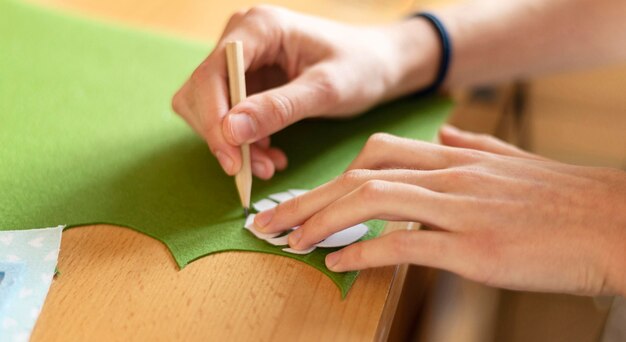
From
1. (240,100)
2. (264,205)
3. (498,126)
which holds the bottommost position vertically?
(498,126)

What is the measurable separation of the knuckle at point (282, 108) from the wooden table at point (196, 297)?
0.17 m

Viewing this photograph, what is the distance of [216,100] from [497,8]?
53 cm

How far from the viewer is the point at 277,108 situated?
69 cm

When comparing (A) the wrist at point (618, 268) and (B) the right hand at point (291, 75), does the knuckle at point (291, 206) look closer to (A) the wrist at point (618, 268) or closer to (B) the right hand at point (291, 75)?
(B) the right hand at point (291, 75)

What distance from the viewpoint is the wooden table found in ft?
1.74

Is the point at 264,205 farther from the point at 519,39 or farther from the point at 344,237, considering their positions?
the point at 519,39

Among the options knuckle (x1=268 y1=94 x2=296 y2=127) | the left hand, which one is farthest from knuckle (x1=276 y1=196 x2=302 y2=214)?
knuckle (x1=268 y1=94 x2=296 y2=127)

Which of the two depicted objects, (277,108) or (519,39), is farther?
(519,39)

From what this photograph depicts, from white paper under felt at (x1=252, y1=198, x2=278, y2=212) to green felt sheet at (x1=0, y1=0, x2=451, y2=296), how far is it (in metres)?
0.01

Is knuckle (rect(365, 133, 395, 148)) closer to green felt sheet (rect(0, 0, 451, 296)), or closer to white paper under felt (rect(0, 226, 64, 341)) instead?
green felt sheet (rect(0, 0, 451, 296))

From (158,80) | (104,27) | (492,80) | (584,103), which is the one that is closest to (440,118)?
(492,80)

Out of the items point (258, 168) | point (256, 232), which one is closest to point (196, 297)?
point (256, 232)

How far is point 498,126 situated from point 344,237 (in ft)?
1.77

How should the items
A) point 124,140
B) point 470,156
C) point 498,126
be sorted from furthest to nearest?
point 498,126
point 124,140
point 470,156
